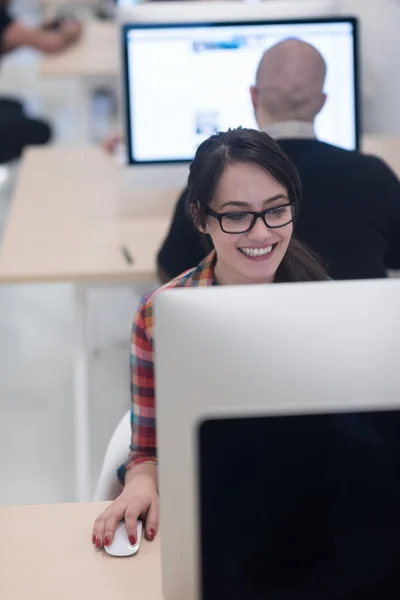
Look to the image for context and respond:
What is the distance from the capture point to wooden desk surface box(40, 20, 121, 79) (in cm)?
403

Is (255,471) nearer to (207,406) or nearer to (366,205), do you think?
(207,406)

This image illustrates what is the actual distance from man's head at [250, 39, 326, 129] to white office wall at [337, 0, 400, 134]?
5.04ft

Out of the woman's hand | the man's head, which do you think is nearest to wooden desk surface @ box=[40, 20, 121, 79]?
the man's head

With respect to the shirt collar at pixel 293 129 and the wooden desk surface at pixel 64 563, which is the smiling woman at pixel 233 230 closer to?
the wooden desk surface at pixel 64 563

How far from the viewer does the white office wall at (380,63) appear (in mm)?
3404

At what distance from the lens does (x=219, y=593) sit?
2.46 feet

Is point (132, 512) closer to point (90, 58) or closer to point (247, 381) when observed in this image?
point (247, 381)

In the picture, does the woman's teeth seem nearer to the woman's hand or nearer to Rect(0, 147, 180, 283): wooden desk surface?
the woman's hand

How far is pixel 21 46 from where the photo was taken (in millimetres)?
4191

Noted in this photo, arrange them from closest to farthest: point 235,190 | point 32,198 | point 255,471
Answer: point 255,471
point 235,190
point 32,198

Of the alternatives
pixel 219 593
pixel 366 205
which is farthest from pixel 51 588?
pixel 366 205

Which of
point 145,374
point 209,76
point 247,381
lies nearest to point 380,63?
point 209,76

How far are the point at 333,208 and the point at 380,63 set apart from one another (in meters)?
2.08

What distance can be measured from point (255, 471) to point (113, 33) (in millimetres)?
4044
